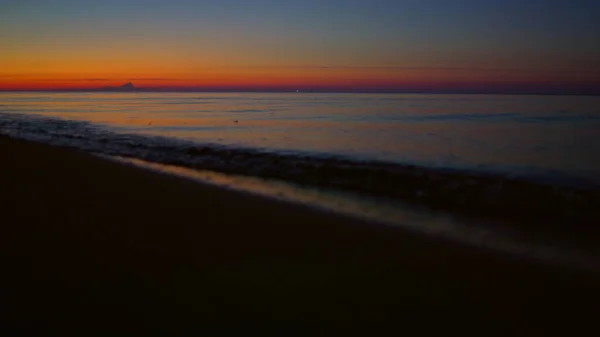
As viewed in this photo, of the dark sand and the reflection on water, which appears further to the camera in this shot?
the reflection on water

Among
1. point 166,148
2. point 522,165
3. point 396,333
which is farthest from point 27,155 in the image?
point 522,165

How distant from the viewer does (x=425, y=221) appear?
7.11 metres

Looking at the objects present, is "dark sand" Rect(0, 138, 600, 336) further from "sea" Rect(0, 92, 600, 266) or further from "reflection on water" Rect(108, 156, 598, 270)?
"sea" Rect(0, 92, 600, 266)

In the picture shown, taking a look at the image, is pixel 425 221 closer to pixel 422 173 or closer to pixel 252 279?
pixel 252 279

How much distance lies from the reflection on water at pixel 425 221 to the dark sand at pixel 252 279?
1.58ft

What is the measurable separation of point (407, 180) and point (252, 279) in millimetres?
7559

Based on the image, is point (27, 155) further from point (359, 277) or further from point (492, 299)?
point (492, 299)

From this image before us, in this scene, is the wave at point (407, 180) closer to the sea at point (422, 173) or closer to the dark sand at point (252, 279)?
the sea at point (422, 173)

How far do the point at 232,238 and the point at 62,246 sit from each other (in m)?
1.84

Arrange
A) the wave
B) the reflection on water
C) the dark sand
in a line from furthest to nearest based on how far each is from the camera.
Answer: the wave
the reflection on water
the dark sand

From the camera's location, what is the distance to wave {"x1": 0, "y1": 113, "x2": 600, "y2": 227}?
27.5 ft

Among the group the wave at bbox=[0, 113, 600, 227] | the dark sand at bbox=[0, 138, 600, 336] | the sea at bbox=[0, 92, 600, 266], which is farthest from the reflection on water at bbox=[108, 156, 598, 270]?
the wave at bbox=[0, 113, 600, 227]

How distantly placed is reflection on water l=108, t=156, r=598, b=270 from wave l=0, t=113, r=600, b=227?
29.7 inches

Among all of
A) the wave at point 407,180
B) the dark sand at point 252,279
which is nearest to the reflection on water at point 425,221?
the dark sand at point 252,279
